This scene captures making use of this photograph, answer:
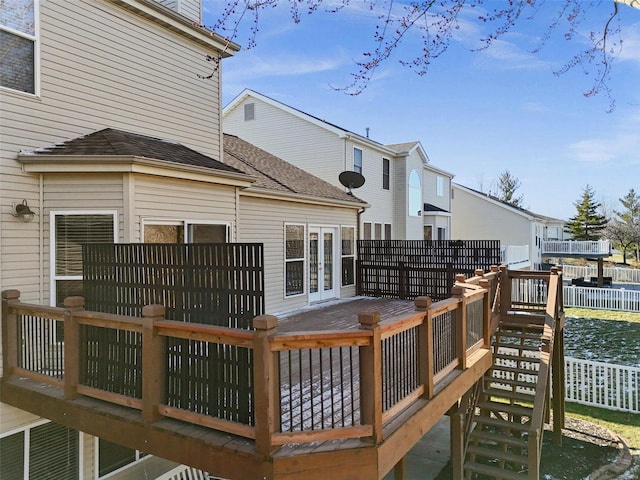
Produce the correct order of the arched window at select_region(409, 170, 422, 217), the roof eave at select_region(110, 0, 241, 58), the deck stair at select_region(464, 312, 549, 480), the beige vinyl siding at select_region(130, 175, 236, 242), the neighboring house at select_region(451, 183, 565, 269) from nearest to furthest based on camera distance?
the beige vinyl siding at select_region(130, 175, 236, 242), the deck stair at select_region(464, 312, 549, 480), the roof eave at select_region(110, 0, 241, 58), the arched window at select_region(409, 170, 422, 217), the neighboring house at select_region(451, 183, 565, 269)

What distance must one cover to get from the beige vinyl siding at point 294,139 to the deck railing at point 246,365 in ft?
39.5

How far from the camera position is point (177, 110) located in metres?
7.82

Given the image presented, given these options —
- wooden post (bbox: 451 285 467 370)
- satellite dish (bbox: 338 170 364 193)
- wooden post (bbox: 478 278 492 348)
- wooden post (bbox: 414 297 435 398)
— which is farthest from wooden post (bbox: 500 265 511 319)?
satellite dish (bbox: 338 170 364 193)

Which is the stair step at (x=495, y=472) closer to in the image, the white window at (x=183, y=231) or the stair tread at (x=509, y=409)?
the stair tread at (x=509, y=409)

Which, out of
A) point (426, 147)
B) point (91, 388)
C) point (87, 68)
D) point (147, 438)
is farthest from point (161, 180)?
point (426, 147)

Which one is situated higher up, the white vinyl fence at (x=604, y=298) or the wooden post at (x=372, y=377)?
the wooden post at (x=372, y=377)

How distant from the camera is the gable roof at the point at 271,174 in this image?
35.0 feet

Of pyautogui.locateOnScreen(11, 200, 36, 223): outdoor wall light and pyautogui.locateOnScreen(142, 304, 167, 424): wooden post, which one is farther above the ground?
pyautogui.locateOnScreen(11, 200, 36, 223): outdoor wall light

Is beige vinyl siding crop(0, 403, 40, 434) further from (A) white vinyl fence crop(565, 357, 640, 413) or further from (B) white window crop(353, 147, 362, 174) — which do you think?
(B) white window crop(353, 147, 362, 174)

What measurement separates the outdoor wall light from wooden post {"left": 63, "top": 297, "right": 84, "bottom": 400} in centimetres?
165

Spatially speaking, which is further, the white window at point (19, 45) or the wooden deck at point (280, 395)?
the white window at point (19, 45)

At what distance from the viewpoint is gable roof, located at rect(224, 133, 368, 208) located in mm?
10653

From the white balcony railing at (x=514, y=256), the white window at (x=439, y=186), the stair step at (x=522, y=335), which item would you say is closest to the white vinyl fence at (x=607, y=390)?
the stair step at (x=522, y=335)

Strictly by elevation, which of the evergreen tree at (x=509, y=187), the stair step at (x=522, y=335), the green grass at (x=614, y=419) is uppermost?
the evergreen tree at (x=509, y=187)
